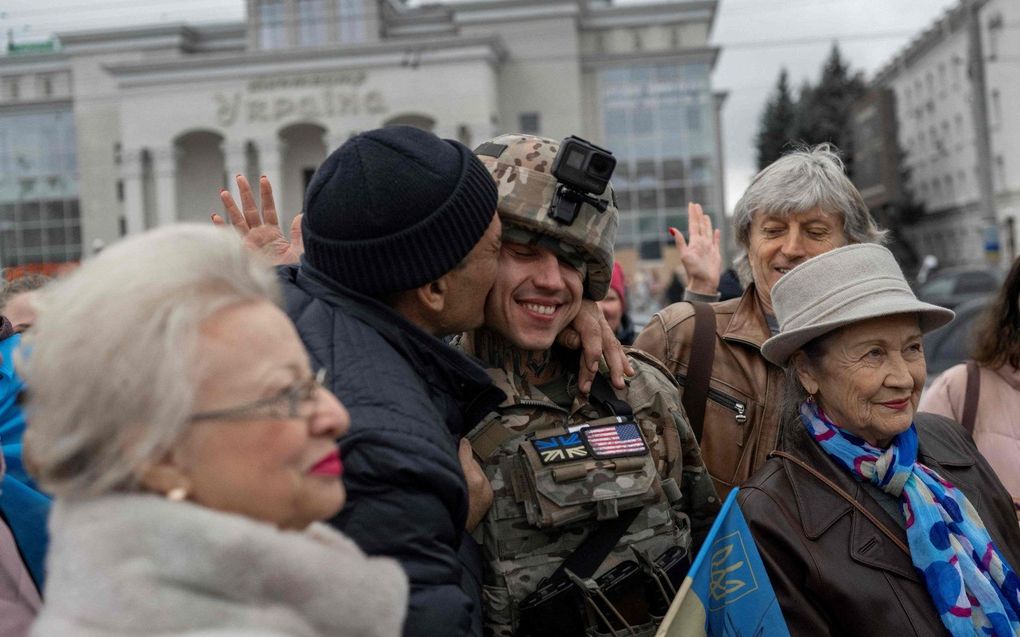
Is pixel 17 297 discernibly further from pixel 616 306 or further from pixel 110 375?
pixel 616 306

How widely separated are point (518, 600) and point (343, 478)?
0.84m

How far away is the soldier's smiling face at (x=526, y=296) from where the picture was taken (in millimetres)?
2410

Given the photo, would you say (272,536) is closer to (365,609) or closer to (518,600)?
(365,609)

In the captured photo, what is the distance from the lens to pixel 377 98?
42.0 m

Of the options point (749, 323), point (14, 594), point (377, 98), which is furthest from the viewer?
point (377, 98)

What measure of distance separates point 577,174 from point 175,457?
1.46 m

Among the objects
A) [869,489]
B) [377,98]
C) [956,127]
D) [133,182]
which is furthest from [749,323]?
[956,127]

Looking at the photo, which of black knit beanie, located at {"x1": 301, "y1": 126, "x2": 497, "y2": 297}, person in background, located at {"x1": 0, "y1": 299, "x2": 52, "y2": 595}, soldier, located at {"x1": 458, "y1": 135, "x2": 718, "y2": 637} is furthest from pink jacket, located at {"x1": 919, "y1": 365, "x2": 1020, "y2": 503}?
person in background, located at {"x1": 0, "y1": 299, "x2": 52, "y2": 595}

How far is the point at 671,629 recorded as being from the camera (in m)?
2.11

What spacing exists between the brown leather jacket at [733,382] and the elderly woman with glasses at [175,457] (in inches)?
81.0

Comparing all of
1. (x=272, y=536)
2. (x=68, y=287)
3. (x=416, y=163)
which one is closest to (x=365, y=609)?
(x=272, y=536)

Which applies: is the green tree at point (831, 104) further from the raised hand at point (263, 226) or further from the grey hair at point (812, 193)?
the raised hand at point (263, 226)

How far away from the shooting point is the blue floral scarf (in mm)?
2461

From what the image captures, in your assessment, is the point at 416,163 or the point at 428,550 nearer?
the point at 428,550
